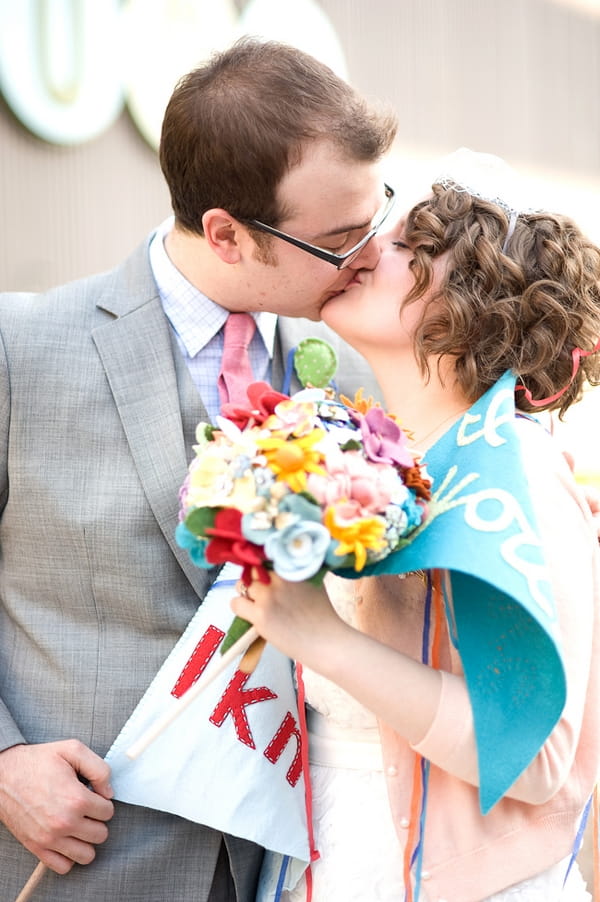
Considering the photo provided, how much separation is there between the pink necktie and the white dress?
1.48 ft

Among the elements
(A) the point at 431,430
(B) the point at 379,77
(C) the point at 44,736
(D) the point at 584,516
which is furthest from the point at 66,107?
(D) the point at 584,516

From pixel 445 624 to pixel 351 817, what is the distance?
15.7 inches

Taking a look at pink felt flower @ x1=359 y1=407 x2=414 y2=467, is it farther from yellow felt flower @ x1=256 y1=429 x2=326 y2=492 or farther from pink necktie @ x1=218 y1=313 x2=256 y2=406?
pink necktie @ x1=218 y1=313 x2=256 y2=406

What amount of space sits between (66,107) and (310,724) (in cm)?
191

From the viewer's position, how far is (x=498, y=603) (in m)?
1.43

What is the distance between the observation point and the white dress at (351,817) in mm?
1684

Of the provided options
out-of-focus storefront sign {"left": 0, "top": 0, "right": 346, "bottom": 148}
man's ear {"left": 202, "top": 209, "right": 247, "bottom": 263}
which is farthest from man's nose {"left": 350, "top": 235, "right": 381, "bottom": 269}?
out-of-focus storefront sign {"left": 0, "top": 0, "right": 346, "bottom": 148}

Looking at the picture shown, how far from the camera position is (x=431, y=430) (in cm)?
188

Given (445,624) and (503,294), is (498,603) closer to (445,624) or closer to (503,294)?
(445,624)

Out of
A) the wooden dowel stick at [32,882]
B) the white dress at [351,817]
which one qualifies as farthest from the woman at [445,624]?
the wooden dowel stick at [32,882]

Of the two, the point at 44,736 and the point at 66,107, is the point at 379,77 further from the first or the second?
the point at 44,736

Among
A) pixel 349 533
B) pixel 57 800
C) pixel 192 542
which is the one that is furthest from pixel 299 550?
pixel 57 800

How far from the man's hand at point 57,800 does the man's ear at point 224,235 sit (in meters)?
1.03

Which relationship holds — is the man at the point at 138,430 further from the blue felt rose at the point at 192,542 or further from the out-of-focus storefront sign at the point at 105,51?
the out-of-focus storefront sign at the point at 105,51
